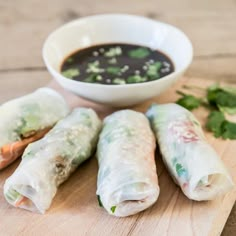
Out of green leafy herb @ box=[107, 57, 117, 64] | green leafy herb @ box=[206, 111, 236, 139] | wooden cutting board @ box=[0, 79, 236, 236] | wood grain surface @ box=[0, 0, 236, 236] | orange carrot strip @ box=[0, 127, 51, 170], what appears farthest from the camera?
wood grain surface @ box=[0, 0, 236, 236]

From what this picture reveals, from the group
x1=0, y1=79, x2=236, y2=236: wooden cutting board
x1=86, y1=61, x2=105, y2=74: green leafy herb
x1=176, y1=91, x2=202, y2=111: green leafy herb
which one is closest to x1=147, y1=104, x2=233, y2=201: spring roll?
x1=0, y1=79, x2=236, y2=236: wooden cutting board

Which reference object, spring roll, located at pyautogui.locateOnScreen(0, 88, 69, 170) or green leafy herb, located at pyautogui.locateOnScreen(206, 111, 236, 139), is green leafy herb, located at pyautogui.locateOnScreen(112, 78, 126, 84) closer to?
spring roll, located at pyautogui.locateOnScreen(0, 88, 69, 170)

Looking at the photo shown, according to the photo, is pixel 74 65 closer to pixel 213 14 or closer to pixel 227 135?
pixel 227 135

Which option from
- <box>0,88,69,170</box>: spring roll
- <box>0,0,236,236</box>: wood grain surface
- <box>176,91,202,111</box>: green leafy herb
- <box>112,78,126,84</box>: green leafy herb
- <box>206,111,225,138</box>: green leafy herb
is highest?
<box>112,78,126,84</box>: green leafy herb

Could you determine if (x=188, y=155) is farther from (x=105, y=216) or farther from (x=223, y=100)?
(x=223, y=100)

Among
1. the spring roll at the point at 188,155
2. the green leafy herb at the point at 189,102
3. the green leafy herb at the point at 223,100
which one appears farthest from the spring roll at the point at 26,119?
the green leafy herb at the point at 223,100

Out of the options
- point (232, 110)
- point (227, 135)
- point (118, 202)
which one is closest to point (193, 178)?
point (118, 202)

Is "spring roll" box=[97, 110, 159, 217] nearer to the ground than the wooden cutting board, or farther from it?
farther from it
